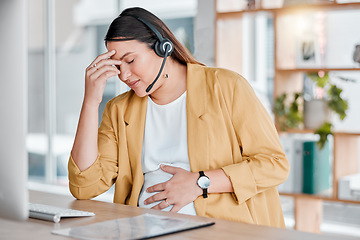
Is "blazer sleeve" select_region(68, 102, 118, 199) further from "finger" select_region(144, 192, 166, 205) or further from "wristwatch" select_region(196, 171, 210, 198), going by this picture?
"wristwatch" select_region(196, 171, 210, 198)

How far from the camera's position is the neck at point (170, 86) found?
5.90 feet

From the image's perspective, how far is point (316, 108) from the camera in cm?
312

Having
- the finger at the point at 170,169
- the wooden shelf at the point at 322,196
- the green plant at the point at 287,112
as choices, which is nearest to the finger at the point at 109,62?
the finger at the point at 170,169

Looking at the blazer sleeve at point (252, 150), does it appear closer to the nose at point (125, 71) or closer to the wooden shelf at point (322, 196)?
the nose at point (125, 71)

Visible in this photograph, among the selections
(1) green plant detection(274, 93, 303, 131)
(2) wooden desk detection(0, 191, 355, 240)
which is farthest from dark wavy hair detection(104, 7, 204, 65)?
(1) green plant detection(274, 93, 303, 131)

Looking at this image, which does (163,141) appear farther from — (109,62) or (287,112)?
(287,112)

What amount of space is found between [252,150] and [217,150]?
0.37 ft

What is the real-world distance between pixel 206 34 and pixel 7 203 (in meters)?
3.00

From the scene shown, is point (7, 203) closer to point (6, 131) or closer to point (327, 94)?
point (6, 131)

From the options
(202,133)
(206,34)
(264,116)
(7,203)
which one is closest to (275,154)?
Answer: (264,116)

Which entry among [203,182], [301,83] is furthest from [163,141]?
[301,83]

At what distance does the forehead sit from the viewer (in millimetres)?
1690

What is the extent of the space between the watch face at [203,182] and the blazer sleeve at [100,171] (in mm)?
365

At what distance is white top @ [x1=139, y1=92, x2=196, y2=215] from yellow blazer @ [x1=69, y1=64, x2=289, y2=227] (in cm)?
2
